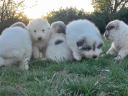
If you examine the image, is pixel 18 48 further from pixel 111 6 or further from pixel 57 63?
pixel 111 6

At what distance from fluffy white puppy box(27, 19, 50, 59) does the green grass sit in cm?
84

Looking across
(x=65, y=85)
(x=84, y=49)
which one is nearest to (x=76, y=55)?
(x=84, y=49)

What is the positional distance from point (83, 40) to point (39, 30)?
110 cm

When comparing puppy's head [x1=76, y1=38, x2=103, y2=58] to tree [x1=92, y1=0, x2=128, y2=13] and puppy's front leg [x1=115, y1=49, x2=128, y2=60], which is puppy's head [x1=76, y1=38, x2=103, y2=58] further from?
tree [x1=92, y1=0, x2=128, y2=13]

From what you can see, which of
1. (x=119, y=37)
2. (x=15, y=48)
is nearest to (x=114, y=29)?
(x=119, y=37)

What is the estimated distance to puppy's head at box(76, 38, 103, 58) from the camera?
980 centimetres

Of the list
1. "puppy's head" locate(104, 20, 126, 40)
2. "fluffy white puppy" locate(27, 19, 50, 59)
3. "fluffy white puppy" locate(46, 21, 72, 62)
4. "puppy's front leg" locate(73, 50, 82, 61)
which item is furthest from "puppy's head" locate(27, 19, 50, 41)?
"puppy's head" locate(104, 20, 126, 40)

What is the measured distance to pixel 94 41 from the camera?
9789 mm

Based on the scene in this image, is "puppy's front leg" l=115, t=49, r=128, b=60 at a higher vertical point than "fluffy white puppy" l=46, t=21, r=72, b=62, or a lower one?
lower

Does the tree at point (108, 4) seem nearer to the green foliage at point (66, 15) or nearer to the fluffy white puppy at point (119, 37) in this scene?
the green foliage at point (66, 15)

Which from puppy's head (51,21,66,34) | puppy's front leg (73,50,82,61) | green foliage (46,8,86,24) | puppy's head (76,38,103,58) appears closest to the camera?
puppy's head (76,38,103,58)

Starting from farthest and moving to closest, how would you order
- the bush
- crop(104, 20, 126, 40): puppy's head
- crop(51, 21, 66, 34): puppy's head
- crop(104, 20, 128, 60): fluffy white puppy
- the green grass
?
1. the bush
2. crop(51, 21, 66, 34): puppy's head
3. crop(104, 20, 126, 40): puppy's head
4. crop(104, 20, 128, 60): fluffy white puppy
5. the green grass

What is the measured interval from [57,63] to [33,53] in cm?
104

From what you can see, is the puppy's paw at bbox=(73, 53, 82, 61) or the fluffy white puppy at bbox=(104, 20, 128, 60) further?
the fluffy white puppy at bbox=(104, 20, 128, 60)
